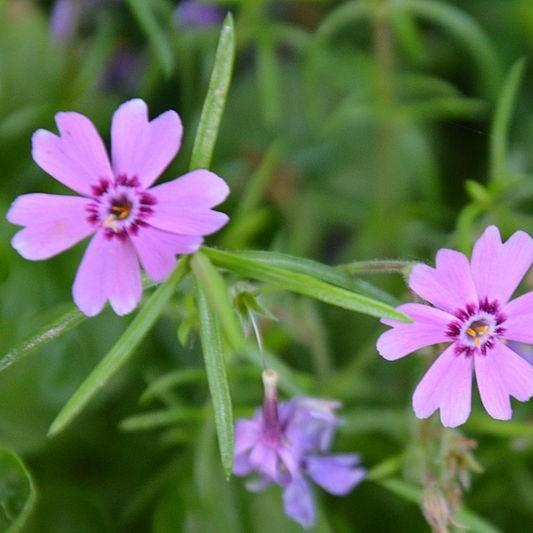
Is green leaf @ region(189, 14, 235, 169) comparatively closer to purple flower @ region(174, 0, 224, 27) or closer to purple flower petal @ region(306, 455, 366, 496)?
purple flower petal @ region(306, 455, 366, 496)

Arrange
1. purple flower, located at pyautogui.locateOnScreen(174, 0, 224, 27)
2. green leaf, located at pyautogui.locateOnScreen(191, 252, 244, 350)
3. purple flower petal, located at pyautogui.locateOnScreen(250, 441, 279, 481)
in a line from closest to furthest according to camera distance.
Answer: green leaf, located at pyautogui.locateOnScreen(191, 252, 244, 350)
purple flower petal, located at pyautogui.locateOnScreen(250, 441, 279, 481)
purple flower, located at pyautogui.locateOnScreen(174, 0, 224, 27)

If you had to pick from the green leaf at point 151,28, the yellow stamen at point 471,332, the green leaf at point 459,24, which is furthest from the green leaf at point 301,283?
the green leaf at point 459,24

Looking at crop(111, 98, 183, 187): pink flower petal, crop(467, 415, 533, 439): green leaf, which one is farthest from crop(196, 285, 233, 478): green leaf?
crop(467, 415, 533, 439): green leaf

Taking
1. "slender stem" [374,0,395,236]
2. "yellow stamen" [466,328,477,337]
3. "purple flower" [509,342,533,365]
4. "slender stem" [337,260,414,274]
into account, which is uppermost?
"slender stem" [374,0,395,236]

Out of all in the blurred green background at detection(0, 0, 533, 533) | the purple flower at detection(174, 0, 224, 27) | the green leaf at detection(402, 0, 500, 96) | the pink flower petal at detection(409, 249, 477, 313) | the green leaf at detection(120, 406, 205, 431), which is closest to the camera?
the pink flower petal at detection(409, 249, 477, 313)

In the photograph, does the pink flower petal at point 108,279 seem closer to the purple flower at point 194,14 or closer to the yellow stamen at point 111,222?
the yellow stamen at point 111,222

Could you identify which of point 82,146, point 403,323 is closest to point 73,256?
point 82,146

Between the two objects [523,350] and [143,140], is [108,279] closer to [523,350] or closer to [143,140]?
[143,140]
